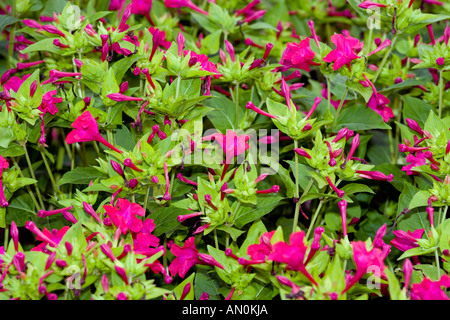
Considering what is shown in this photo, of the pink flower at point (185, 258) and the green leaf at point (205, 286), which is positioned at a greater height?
the pink flower at point (185, 258)

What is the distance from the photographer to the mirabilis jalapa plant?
1.12 m

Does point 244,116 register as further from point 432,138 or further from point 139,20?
point 139,20

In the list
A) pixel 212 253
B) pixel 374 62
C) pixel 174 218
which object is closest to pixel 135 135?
pixel 174 218

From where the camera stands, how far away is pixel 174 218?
1344 mm

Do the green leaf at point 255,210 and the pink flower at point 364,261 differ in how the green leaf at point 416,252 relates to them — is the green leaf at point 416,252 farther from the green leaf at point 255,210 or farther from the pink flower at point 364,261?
the green leaf at point 255,210

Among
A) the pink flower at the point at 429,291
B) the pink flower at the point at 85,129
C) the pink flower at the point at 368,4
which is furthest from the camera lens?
the pink flower at the point at 368,4

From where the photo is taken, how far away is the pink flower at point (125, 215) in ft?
3.91

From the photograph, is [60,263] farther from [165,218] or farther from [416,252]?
[416,252]

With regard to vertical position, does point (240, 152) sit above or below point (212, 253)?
above

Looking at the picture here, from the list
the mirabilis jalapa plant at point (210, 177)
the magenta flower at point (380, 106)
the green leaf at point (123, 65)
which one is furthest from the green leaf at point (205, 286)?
the magenta flower at point (380, 106)

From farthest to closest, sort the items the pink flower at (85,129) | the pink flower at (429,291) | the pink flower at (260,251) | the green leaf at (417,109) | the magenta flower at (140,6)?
1. the magenta flower at (140,6)
2. the green leaf at (417,109)
3. the pink flower at (85,129)
4. the pink flower at (260,251)
5. the pink flower at (429,291)

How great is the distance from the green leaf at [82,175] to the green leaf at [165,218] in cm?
19
